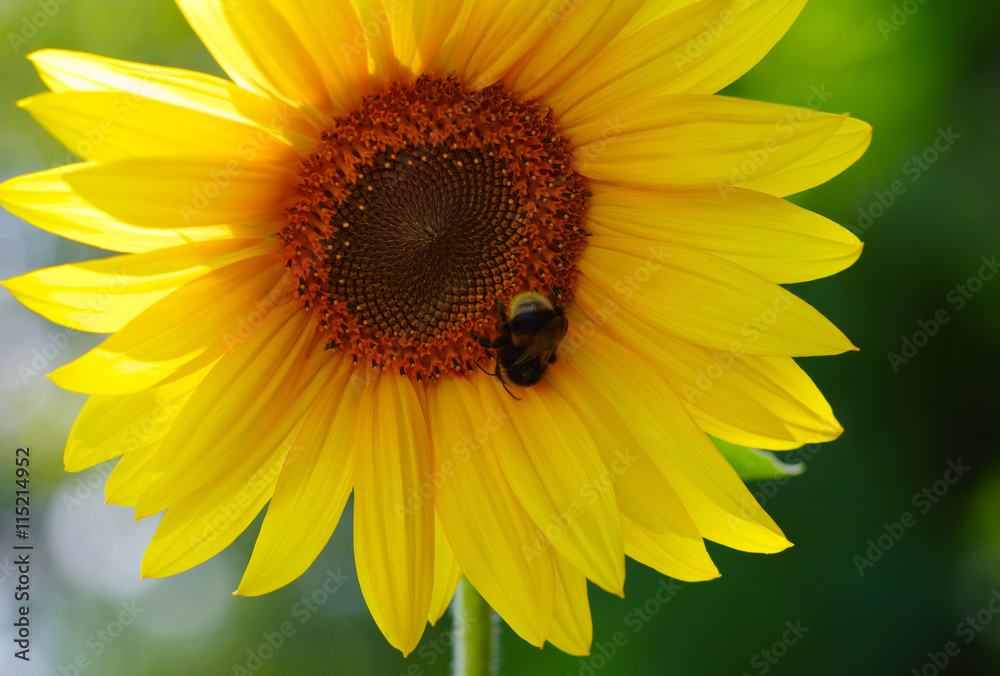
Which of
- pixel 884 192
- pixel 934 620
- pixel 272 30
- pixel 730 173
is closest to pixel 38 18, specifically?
pixel 272 30

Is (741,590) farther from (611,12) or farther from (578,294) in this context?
(611,12)

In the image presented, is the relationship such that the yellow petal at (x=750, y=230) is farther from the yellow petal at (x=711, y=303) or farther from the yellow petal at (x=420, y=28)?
the yellow petal at (x=420, y=28)

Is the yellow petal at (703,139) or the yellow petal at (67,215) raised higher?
the yellow petal at (703,139)

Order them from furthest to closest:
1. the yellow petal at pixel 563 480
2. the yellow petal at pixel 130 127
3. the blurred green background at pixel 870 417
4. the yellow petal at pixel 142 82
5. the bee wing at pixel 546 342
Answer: the blurred green background at pixel 870 417
the bee wing at pixel 546 342
the yellow petal at pixel 563 480
the yellow petal at pixel 142 82
the yellow petal at pixel 130 127

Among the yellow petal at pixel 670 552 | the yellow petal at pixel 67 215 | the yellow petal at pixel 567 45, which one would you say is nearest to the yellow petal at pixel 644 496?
the yellow petal at pixel 670 552

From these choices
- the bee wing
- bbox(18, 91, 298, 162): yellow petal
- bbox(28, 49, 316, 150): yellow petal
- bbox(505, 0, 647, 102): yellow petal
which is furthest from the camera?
the bee wing

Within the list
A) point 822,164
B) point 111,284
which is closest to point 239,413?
point 111,284

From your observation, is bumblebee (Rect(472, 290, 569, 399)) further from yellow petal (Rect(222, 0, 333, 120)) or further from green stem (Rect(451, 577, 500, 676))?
yellow petal (Rect(222, 0, 333, 120))

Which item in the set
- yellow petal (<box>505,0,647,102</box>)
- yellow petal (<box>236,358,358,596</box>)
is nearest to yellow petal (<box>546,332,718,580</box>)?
yellow petal (<box>236,358,358,596</box>)
